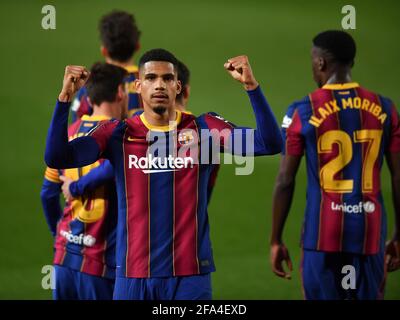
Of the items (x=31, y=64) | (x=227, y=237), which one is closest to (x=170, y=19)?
(x=31, y=64)

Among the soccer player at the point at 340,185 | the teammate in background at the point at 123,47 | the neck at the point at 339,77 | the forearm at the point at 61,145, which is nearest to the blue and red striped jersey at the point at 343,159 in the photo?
the soccer player at the point at 340,185

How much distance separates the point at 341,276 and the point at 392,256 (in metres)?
0.43

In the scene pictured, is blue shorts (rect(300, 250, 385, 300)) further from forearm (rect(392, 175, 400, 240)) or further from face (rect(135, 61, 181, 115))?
face (rect(135, 61, 181, 115))

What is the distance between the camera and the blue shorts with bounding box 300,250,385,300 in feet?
19.2

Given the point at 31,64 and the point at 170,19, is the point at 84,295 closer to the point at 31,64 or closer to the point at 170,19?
the point at 31,64

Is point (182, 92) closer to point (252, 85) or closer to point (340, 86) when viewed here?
point (340, 86)

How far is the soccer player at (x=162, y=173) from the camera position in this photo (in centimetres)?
493

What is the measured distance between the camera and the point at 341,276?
5863 millimetres

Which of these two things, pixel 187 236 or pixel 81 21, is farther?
pixel 81 21

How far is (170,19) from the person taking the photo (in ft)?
43.2

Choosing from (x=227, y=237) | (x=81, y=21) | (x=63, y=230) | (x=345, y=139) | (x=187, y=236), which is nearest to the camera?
(x=187, y=236)

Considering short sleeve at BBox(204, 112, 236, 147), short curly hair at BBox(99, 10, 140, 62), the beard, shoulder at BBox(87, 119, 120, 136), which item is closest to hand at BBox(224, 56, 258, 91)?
short sleeve at BBox(204, 112, 236, 147)

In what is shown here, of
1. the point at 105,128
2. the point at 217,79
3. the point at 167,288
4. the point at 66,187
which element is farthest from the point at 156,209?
the point at 217,79
